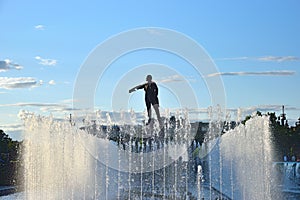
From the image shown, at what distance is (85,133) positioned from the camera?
99.6 feet

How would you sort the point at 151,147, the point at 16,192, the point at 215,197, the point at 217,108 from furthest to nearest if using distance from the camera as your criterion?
1. the point at 151,147
2. the point at 217,108
3. the point at 16,192
4. the point at 215,197

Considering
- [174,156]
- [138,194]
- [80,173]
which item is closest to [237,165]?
[138,194]

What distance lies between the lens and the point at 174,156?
3784 centimetres

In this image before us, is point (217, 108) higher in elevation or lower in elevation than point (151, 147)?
higher

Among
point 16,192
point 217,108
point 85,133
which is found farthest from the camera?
point 217,108

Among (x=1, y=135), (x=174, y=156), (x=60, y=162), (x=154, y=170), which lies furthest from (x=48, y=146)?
(x=1, y=135)

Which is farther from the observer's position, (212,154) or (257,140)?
(212,154)

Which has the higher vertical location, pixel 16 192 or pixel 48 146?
pixel 48 146

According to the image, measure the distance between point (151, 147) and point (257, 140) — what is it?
1975cm

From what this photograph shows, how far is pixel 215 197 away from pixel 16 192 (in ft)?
28.0

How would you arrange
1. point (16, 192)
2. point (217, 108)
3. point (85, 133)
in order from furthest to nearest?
point (217, 108), point (85, 133), point (16, 192)

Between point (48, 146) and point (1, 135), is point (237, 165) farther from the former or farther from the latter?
point (1, 135)

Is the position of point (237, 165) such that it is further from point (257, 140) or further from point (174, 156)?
point (174, 156)

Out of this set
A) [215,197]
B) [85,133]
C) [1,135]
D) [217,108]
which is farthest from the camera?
[1,135]
